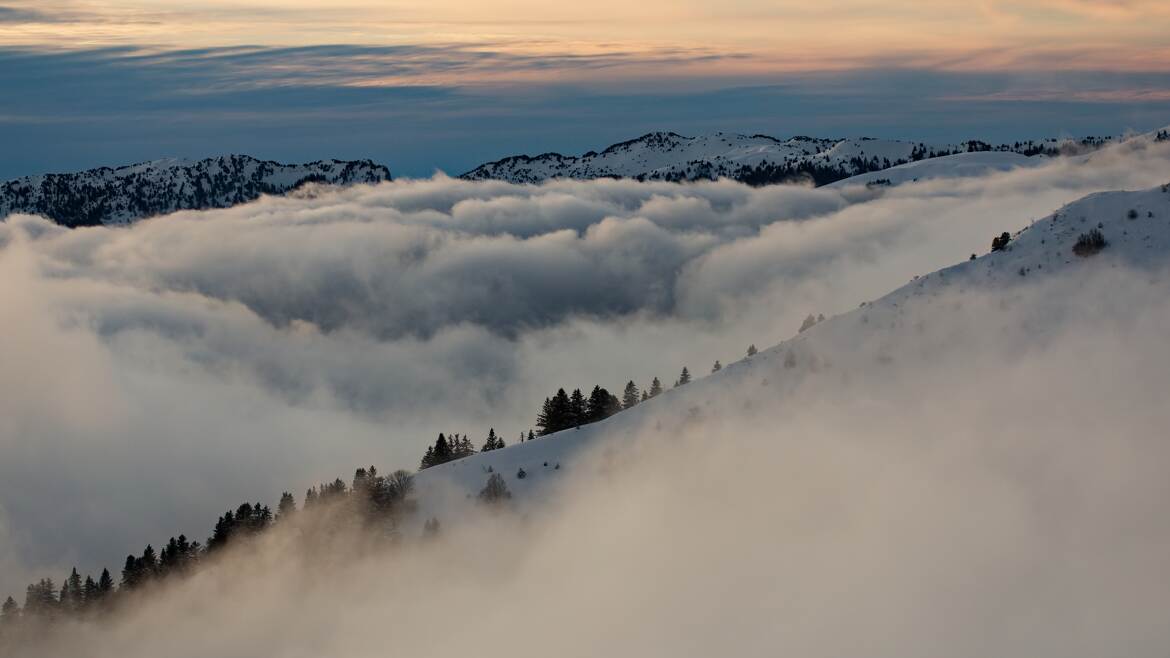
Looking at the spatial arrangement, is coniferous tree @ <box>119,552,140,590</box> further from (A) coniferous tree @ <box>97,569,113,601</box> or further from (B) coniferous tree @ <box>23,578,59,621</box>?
(B) coniferous tree @ <box>23,578,59,621</box>

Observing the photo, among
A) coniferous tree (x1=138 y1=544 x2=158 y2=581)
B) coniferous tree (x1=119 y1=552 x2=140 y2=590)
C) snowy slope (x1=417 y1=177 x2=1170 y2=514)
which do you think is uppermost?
snowy slope (x1=417 y1=177 x2=1170 y2=514)

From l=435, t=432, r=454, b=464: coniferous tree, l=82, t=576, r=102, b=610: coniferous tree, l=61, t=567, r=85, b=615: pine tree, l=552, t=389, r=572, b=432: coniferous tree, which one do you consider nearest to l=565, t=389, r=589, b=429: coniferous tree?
l=552, t=389, r=572, b=432: coniferous tree

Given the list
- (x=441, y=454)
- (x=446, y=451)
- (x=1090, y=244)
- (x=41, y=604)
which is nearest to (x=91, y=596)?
(x=41, y=604)

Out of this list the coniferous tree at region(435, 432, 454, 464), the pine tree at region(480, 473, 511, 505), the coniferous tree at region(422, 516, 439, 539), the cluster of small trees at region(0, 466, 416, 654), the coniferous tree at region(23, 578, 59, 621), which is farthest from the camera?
the coniferous tree at region(435, 432, 454, 464)

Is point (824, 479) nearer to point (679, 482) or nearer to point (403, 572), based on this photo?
point (679, 482)

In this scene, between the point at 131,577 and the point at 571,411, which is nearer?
the point at 131,577

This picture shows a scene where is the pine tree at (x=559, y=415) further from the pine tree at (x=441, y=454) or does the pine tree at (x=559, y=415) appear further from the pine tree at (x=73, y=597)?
the pine tree at (x=73, y=597)

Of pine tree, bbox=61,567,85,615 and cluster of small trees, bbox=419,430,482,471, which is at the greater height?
cluster of small trees, bbox=419,430,482,471

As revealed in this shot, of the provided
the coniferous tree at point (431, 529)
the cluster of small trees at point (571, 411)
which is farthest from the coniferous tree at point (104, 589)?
the cluster of small trees at point (571, 411)

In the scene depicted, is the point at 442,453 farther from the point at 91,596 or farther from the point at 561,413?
the point at 91,596
